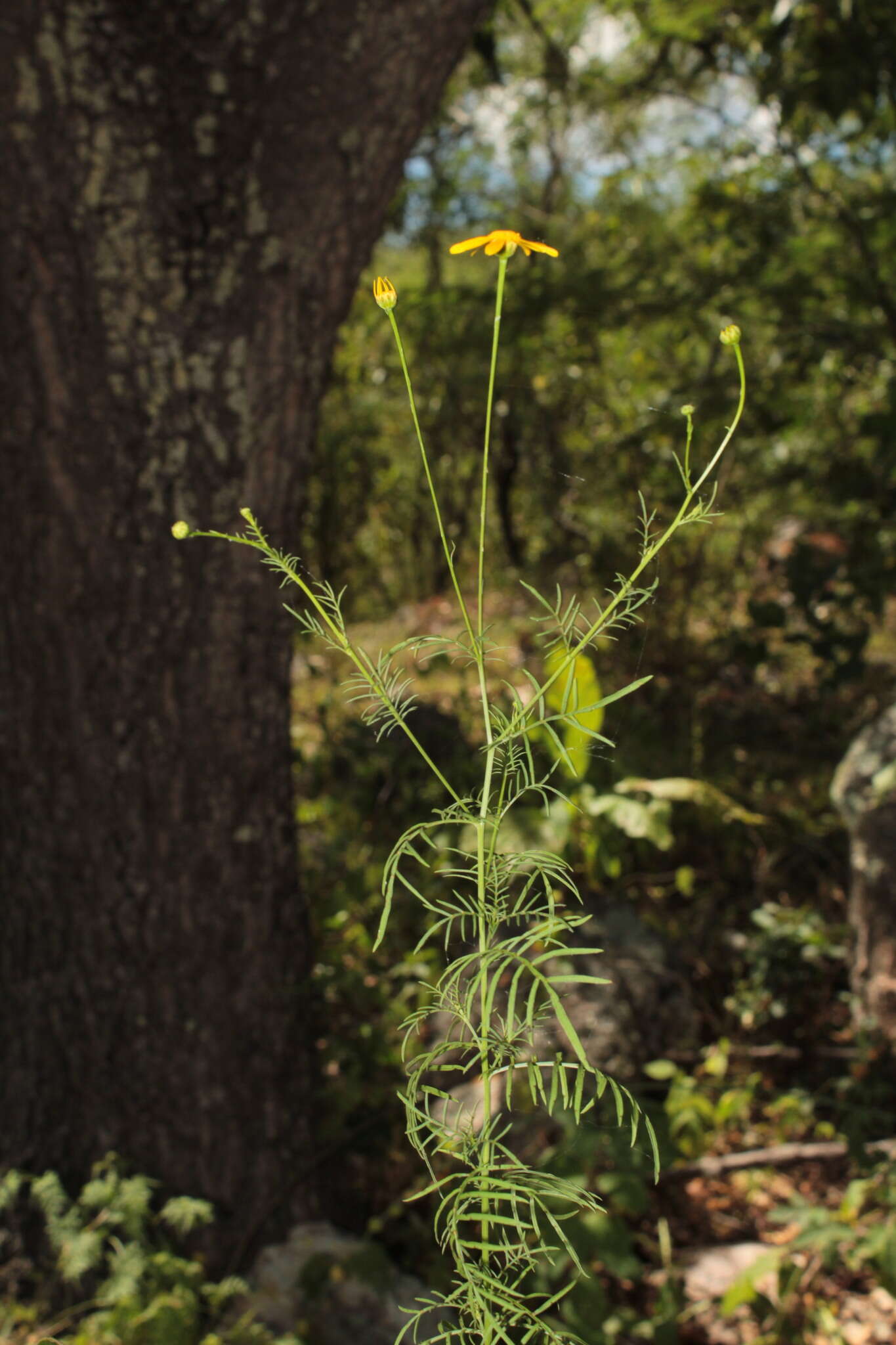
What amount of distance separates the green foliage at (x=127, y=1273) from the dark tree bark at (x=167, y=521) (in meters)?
0.09

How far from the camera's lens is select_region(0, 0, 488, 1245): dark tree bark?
5.08 feet

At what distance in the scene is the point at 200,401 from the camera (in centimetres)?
163

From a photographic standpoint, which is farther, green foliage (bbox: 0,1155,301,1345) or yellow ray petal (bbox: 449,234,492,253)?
green foliage (bbox: 0,1155,301,1345)

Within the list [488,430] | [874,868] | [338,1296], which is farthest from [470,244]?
[874,868]

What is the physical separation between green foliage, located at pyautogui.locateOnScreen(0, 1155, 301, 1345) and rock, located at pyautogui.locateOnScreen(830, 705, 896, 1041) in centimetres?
141

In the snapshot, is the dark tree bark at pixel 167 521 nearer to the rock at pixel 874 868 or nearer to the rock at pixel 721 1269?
the rock at pixel 721 1269

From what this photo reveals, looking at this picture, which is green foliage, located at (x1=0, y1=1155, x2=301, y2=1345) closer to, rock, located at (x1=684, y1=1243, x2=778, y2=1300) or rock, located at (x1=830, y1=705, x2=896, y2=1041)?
rock, located at (x1=684, y1=1243, x2=778, y2=1300)

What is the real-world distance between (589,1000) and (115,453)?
1.48 meters

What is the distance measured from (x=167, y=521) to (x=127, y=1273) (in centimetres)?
120

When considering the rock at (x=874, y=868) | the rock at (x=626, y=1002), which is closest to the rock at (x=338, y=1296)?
the rock at (x=626, y=1002)

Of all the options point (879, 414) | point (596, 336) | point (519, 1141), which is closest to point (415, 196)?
point (596, 336)

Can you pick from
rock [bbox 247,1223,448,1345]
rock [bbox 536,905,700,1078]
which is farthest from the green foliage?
rock [bbox 536,905,700,1078]

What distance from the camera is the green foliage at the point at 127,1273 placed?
156 cm

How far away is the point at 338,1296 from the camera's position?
177cm
